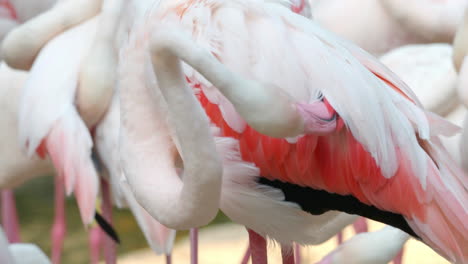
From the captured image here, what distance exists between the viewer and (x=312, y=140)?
2133 mm

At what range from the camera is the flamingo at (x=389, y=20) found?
366cm

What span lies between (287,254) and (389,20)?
1739 millimetres

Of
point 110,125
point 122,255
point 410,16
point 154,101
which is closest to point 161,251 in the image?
point 110,125

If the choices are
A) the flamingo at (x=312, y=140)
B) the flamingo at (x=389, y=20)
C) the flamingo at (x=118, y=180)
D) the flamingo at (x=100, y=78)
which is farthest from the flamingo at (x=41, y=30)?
the flamingo at (x=312, y=140)

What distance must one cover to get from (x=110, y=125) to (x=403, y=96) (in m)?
1.18

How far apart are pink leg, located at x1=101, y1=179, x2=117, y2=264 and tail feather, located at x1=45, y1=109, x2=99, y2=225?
0.44 m

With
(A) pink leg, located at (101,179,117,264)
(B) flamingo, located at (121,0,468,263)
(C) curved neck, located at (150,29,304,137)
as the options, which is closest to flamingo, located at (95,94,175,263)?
(A) pink leg, located at (101,179,117,264)

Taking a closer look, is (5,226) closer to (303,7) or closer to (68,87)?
(68,87)

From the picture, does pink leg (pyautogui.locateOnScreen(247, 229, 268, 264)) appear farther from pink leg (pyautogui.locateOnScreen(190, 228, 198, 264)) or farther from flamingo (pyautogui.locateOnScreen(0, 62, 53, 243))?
flamingo (pyautogui.locateOnScreen(0, 62, 53, 243))

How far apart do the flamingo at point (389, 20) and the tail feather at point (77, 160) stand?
1.38 metres

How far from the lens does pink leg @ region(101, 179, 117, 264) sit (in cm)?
343

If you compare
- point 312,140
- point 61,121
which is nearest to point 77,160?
point 61,121

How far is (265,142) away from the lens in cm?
219

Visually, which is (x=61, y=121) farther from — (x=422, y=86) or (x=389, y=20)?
(x=389, y=20)
